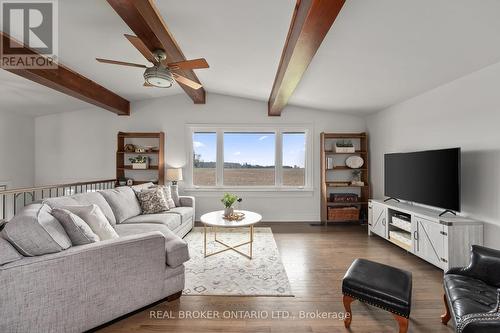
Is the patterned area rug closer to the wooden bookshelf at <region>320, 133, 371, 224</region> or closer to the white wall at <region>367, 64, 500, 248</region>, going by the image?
the wooden bookshelf at <region>320, 133, 371, 224</region>

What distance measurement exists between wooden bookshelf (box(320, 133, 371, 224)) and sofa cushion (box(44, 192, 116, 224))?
152 inches

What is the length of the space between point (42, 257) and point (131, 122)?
3988mm

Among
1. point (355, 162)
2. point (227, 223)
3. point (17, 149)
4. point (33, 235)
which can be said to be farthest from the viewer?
point (355, 162)

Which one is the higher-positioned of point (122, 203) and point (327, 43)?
point (327, 43)

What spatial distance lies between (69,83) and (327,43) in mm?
3743

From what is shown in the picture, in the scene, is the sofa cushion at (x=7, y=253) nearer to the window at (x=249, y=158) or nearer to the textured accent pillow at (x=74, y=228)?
the textured accent pillow at (x=74, y=228)

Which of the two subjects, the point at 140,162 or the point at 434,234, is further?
the point at 140,162

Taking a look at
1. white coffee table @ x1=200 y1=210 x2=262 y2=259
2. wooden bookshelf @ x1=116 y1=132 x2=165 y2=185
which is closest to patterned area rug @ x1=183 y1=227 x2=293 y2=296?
white coffee table @ x1=200 y1=210 x2=262 y2=259

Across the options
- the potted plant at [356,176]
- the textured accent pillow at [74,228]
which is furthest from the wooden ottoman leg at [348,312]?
the potted plant at [356,176]

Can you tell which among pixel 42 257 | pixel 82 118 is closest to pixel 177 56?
pixel 42 257

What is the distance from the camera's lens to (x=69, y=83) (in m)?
3.35

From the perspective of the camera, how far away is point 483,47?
2.08m

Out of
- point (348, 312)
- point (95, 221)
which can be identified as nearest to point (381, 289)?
point (348, 312)

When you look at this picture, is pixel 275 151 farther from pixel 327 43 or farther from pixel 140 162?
pixel 140 162
